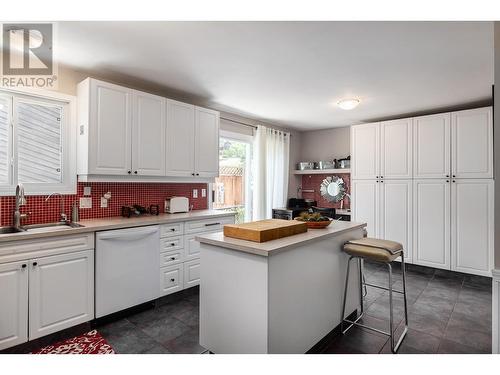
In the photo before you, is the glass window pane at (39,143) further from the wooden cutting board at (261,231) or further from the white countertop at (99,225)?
the wooden cutting board at (261,231)

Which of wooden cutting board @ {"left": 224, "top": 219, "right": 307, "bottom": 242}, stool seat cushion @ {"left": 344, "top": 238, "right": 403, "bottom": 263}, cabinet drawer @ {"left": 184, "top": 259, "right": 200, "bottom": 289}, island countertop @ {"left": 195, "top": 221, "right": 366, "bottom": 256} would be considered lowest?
cabinet drawer @ {"left": 184, "top": 259, "right": 200, "bottom": 289}

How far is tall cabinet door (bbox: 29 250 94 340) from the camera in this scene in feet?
6.91

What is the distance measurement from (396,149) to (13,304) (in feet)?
15.3

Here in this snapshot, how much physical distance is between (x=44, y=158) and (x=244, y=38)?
2.14 meters

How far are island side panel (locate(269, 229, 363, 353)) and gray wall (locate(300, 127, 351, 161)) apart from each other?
3227 millimetres

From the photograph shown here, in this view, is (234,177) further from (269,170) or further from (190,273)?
(190,273)

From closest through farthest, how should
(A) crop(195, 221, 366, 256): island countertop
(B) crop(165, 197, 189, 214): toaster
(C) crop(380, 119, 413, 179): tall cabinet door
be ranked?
(A) crop(195, 221, 366, 256): island countertop → (B) crop(165, 197, 189, 214): toaster → (C) crop(380, 119, 413, 179): tall cabinet door

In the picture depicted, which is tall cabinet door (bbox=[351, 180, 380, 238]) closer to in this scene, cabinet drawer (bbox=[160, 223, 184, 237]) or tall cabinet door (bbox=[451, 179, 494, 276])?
tall cabinet door (bbox=[451, 179, 494, 276])

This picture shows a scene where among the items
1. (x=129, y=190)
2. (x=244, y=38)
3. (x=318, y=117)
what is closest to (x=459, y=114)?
(x=318, y=117)

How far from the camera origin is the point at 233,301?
1795mm

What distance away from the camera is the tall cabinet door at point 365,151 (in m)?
4.45

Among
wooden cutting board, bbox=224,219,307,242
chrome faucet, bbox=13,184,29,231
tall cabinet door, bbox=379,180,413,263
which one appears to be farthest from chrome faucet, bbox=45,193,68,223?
tall cabinet door, bbox=379,180,413,263

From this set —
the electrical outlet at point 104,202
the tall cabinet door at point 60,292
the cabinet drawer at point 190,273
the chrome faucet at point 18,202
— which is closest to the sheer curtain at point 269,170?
the cabinet drawer at point 190,273

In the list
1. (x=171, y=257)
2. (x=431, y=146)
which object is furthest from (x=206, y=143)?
(x=431, y=146)
